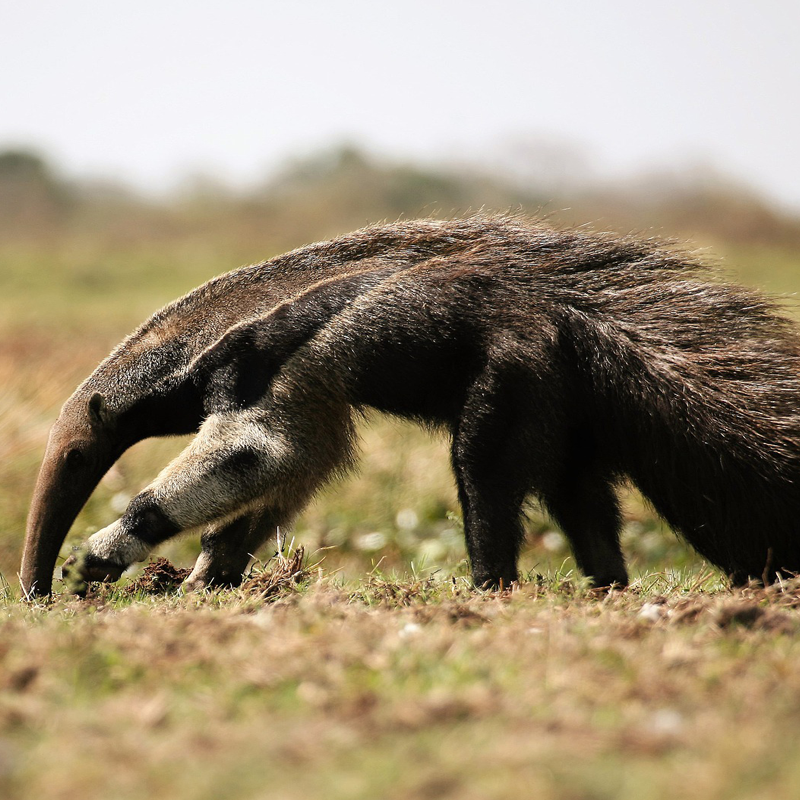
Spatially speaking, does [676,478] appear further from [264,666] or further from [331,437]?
[264,666]

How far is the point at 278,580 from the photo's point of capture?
485 centimetres

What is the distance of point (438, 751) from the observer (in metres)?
2.24

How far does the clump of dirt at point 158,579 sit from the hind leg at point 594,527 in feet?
6.94

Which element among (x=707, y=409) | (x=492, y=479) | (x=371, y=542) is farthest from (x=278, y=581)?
(x=371, y=542)

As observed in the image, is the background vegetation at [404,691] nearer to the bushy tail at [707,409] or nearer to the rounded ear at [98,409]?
the bushy tail at [707,409]

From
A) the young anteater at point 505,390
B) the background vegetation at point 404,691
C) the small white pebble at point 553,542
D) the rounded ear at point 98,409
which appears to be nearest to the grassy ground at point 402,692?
the background vegetation at point 404,691

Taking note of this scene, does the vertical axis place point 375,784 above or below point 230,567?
above

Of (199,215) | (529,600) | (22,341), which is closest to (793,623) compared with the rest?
(529,600)

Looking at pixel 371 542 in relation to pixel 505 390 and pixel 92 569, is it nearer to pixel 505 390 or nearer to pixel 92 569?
pixel 92 569

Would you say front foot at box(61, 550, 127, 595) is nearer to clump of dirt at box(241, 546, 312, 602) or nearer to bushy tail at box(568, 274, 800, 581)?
clump of dirt at box(241, 546, 312, 602)

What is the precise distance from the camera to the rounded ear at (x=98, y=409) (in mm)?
A: 5656

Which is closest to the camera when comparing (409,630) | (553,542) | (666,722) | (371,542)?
(666,722)

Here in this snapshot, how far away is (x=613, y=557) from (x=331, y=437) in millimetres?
1687

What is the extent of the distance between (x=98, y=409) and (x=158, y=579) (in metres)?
1.02
